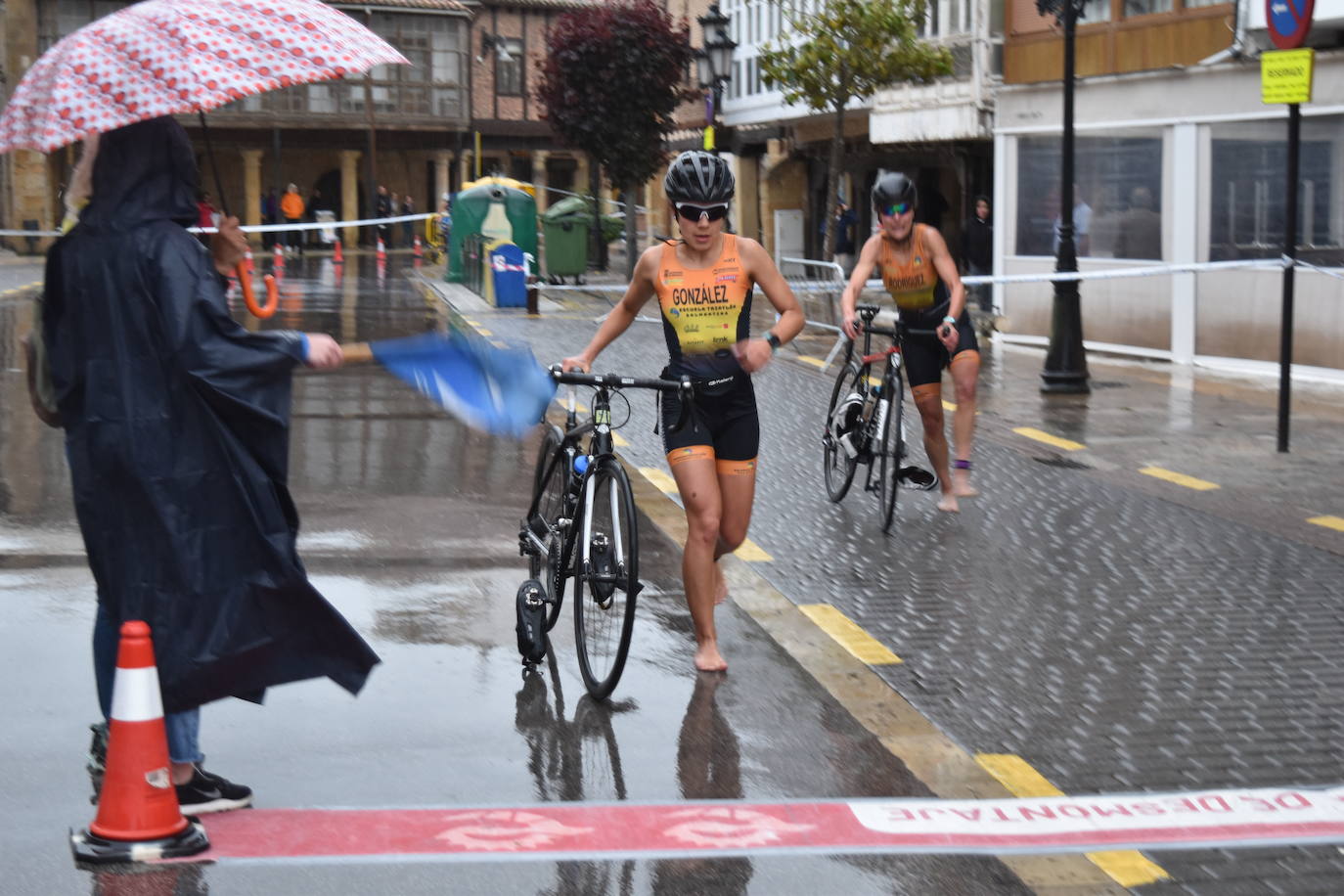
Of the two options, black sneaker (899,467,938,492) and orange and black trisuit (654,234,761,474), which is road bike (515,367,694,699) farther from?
black sneaker (899,467,938,492)

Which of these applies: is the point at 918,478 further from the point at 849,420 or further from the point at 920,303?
the point at 920,303

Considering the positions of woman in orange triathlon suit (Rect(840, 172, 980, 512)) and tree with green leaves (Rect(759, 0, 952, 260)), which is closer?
woman in orange triathlon suit (Rect(840, 172, 980, 512))

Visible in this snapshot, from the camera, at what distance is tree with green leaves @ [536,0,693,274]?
3556 cm

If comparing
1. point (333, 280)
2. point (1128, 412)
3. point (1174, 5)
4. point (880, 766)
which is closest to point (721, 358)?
point (880, 766)

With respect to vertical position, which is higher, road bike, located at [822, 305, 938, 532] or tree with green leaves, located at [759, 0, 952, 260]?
tree with green leaves, located at [759, 0, 952, 260]

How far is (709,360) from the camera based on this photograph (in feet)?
21.9

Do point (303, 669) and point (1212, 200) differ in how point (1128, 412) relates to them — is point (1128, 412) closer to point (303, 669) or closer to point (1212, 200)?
point (1212, 200)

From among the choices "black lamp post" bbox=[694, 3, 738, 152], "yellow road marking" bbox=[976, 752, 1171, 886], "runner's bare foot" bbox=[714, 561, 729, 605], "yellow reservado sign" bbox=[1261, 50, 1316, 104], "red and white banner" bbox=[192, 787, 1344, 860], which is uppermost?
"black lamp post" bbox=[694, 3, 738, 152]

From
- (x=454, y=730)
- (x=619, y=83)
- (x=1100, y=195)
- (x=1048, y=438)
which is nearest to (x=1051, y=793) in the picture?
(x=454, y=730)

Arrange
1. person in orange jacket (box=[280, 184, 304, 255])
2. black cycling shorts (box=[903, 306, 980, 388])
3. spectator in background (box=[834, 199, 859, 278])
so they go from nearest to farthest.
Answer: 1. black cycling shorts (box=[903, 306, 980, 388])
2. spectator in background (box=[834, 199, 859, 278])
3. person in orange jacket (box=[280, 184, 304, 255])

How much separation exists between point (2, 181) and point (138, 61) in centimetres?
5369

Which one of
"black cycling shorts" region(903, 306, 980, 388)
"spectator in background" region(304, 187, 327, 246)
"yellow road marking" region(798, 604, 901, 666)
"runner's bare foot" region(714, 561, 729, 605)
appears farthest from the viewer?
"spectator in background" region(304, 187, 327, 246)

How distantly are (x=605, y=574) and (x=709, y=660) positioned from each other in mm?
713

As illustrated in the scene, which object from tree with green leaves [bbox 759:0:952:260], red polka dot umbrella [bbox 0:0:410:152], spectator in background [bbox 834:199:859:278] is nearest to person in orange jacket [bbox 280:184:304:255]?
spectator in background [bbox 834:199:859:278]
